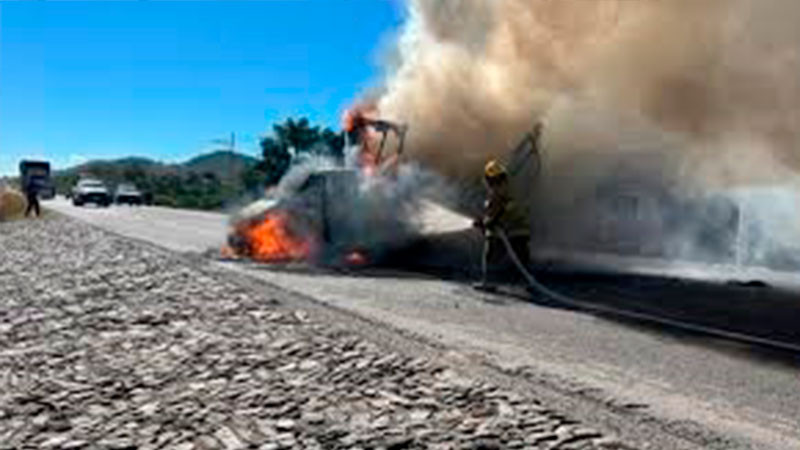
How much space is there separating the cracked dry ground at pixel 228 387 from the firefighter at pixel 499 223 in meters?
4.13

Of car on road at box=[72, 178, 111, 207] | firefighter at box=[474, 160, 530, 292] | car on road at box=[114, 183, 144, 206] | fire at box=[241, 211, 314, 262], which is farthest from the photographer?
car on road at box=[114, 183, 144, 206]

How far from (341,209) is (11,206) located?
141 feet

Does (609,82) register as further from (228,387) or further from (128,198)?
(128,198)

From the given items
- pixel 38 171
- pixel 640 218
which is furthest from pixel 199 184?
pixel 640 218

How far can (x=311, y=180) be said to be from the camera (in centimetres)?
2295

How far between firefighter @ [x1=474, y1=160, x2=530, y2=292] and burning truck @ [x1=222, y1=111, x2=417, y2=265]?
330cm

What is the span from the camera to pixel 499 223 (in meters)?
18.4

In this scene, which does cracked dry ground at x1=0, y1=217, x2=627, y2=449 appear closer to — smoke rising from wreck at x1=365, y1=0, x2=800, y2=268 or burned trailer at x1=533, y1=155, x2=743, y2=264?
smoke rising from wreck at x1=365, y1=0, x2=800, y2=268

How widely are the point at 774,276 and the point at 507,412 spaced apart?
1317cm

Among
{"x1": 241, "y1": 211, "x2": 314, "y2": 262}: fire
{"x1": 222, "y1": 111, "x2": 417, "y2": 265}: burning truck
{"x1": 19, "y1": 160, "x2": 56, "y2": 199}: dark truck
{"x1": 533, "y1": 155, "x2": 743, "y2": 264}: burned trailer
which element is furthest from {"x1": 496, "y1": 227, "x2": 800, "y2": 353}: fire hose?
{"x1": 19, "y1": 160, "x2": 56, "y2": 199}: dark truck

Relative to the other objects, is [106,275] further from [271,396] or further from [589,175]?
[271,396]

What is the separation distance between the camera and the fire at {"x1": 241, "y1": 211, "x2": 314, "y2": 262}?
2258 centimetres

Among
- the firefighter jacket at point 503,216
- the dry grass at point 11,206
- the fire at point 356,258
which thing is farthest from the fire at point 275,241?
the dry grass at point 11,206

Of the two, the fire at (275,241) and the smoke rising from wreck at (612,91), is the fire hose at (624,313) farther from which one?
the fire at (275,241)
